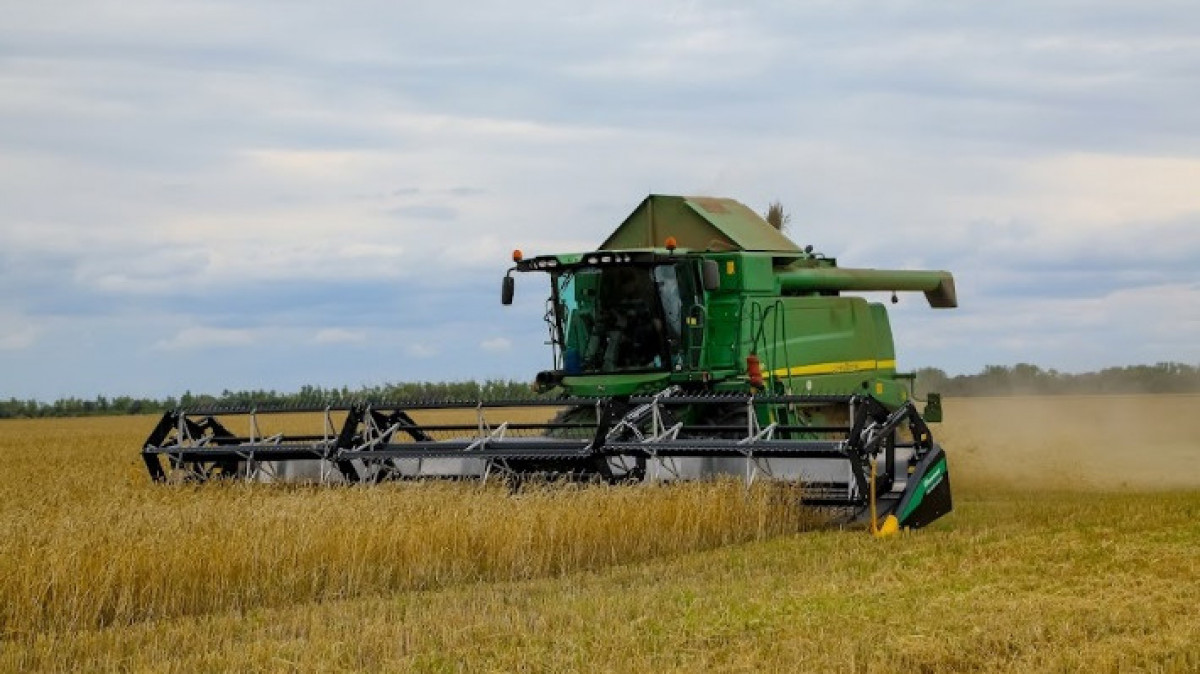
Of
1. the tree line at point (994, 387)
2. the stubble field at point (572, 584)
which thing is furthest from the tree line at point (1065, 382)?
the stubble field at point (572, 584)

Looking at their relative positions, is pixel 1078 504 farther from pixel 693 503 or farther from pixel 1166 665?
pixel 1166 665

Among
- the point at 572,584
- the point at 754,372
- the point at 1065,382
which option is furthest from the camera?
the point at 1065,382

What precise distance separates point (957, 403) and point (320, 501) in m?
17.1

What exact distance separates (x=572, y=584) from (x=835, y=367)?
6767 mm

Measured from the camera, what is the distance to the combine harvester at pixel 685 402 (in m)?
9.86

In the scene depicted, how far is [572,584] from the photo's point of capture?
24.1ft

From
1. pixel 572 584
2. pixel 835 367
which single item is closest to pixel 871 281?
pixel 835 367

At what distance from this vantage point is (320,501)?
8695mm

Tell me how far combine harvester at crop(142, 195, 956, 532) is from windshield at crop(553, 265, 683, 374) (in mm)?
14

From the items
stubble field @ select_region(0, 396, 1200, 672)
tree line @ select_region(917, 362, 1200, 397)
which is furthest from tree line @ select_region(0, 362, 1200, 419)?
stubble field @ select_region(0, 396, 1200, 672)

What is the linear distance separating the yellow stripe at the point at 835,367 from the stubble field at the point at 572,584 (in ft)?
8.40

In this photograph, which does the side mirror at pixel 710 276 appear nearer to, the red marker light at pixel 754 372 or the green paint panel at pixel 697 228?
the red marker light at pixel 754 372

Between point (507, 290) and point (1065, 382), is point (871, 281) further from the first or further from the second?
point (1065, 382)

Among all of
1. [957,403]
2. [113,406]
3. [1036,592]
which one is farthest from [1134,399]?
[113,406]
